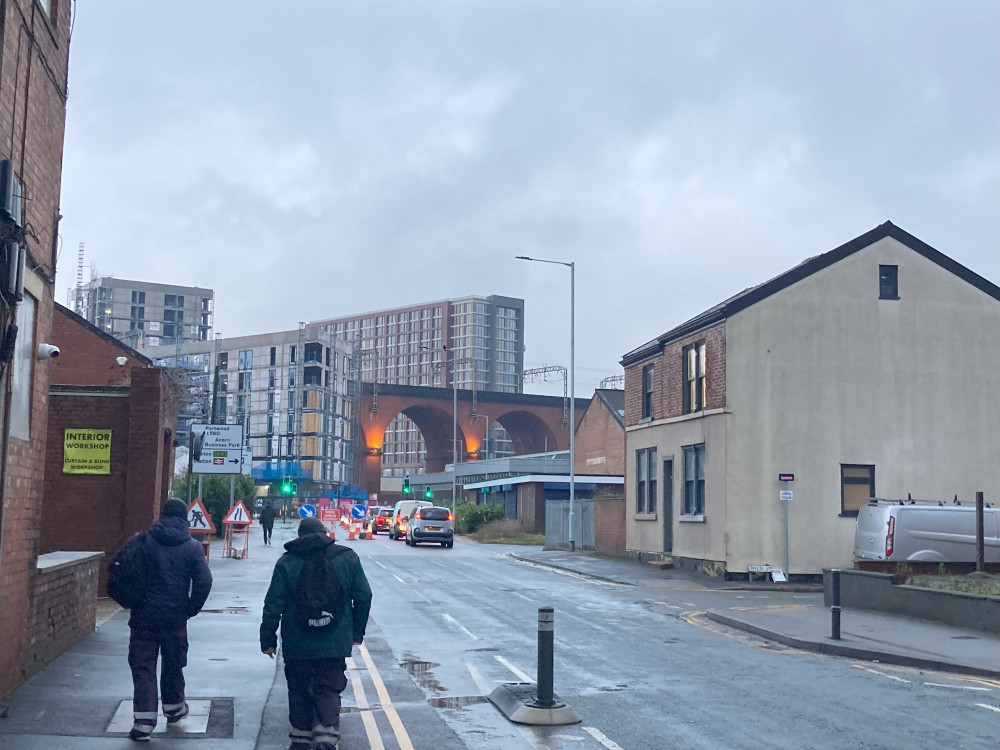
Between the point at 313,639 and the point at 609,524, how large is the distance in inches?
1241

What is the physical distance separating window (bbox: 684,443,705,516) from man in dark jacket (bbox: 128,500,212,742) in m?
21.9

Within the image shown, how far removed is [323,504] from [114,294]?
62694 millimetres

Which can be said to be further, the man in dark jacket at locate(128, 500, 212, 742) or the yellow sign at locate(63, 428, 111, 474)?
the yellow sign at locate(63, 428, 111, 474)

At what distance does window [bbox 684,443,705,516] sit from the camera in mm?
29828

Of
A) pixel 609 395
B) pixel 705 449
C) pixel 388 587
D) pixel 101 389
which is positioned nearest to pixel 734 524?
pixel 705 449

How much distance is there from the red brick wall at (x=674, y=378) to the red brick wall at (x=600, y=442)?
19.8 meters

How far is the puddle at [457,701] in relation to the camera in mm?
10711

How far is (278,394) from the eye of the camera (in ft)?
349

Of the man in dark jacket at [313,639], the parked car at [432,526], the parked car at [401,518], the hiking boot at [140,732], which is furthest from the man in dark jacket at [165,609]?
the parked car at [401,518]

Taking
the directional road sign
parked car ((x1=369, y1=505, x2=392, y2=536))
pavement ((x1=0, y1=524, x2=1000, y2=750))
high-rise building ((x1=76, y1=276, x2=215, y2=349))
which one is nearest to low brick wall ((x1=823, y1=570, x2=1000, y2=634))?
pavement ((x1=0, y1=524, x2=1000, y2=750))

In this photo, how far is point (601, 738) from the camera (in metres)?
9.13

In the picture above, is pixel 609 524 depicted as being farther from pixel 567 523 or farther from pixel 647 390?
pixel 647 390

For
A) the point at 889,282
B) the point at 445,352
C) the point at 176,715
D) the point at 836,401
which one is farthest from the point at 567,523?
the point at 445,352

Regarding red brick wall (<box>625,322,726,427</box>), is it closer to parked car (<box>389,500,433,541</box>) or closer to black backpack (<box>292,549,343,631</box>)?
parked car (<box>389,500,433,541</box>)
